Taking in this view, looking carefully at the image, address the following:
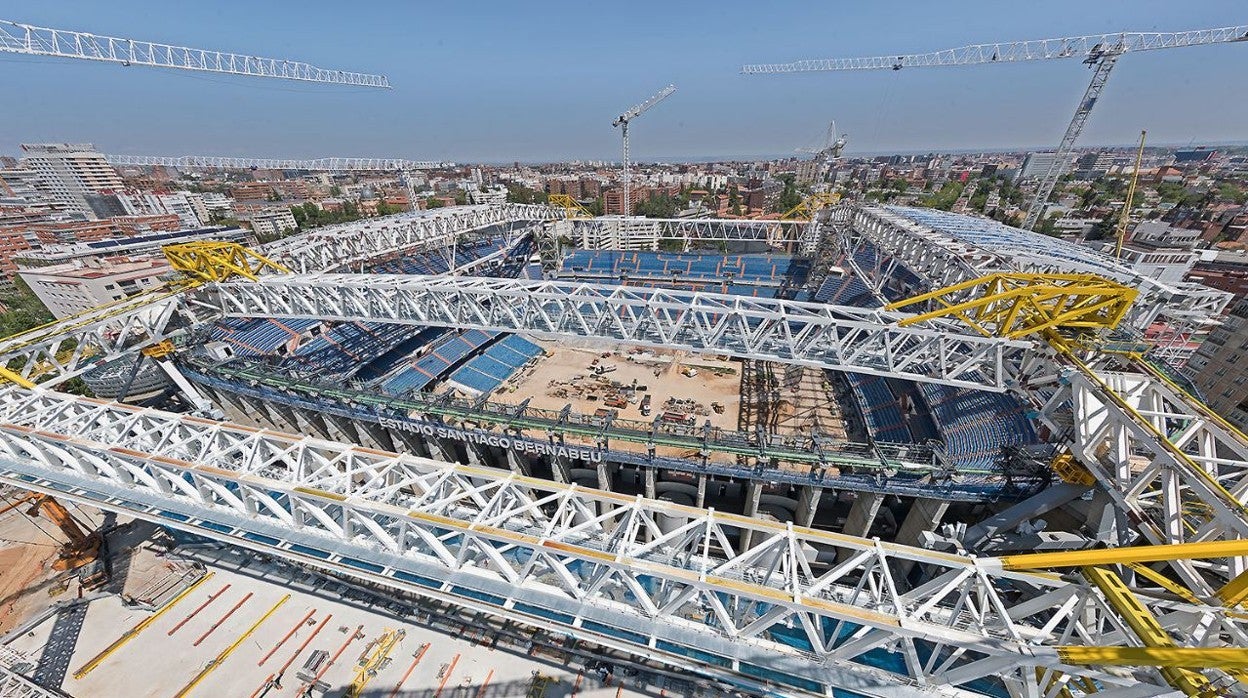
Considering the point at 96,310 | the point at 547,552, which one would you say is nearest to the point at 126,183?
the point at 96,310

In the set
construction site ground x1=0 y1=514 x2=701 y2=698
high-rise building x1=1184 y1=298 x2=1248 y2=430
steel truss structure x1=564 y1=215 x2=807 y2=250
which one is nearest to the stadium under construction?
construction site ground x1=0 y1=514 x2=701 y2=698

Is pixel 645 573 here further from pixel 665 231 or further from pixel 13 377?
pixel 665 231

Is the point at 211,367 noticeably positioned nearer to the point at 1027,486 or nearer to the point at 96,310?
the point at 96,310

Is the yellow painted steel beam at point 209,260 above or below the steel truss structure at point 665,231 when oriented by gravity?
above

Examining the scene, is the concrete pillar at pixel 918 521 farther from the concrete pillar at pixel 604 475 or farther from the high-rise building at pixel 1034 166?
the high-rise building at pixel 1034 166

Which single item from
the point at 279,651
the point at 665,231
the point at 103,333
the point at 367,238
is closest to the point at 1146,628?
the point at 279,651

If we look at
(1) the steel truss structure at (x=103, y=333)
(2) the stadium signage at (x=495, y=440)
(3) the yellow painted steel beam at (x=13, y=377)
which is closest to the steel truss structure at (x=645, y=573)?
(3) the yellow painted steel beam at (x=13, y=377)
